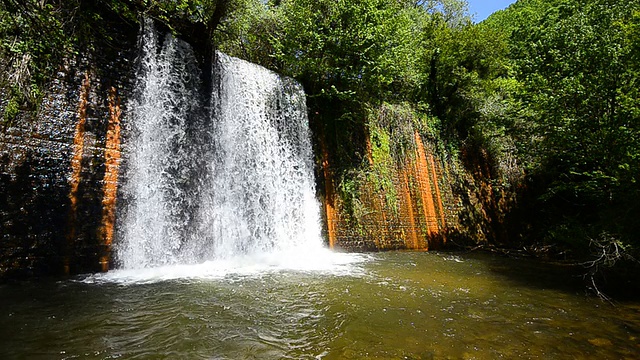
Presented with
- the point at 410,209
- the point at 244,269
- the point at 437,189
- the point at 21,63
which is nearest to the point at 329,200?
the point at 410,209

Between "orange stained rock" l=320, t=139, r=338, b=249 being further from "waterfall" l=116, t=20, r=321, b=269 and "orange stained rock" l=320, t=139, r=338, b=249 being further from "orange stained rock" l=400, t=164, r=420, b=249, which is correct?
"orange stained rock" l=400, t=164, r=420, b=249

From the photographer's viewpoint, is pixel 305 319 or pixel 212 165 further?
pixel 212 165

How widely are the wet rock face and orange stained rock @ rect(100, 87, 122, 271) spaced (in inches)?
0.6

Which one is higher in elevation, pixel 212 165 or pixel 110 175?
pixel 212 165

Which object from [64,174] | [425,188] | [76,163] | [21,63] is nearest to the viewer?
[21,63]

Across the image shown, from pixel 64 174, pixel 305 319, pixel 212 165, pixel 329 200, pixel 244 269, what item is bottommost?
pixel 305 319

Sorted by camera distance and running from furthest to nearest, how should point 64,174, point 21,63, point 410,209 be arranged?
point 410,209, point 64,174, point 21,63

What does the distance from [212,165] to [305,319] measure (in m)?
5.43

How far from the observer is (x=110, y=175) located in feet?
20.1

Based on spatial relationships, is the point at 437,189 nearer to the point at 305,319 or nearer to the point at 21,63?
the point at 305,319

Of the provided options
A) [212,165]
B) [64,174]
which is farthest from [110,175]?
[212,165]

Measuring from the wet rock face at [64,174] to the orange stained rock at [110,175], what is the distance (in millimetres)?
16

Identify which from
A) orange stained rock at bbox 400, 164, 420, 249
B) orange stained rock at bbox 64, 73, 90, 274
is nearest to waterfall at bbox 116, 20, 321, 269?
orange stained rock at bbox 64, 73, 90, 274

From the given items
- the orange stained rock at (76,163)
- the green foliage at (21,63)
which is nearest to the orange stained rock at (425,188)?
the orange stained rock at (76,163)
